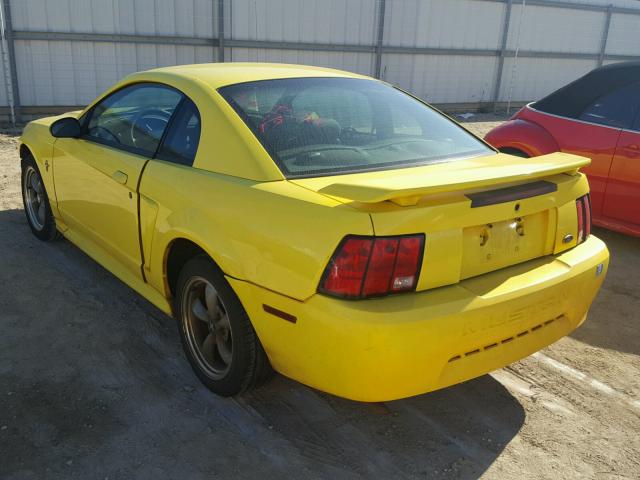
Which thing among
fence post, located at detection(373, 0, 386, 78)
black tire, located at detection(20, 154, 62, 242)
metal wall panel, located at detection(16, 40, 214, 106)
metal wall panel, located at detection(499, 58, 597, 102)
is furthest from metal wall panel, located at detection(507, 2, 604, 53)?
black tire, located at detection(20, 154, 62, 242)

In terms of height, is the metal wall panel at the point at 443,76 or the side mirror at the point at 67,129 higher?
the side mirror at the point at 67,129

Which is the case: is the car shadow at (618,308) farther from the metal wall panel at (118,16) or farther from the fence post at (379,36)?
the fence post at (379,36)

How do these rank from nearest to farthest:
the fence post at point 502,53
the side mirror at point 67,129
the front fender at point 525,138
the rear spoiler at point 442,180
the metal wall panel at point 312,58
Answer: the rear spoiler at point 442,180 → the side mirror at point 67,129 → the front fender at point 525,138 → the metal wall panel at point 312,58 → the fence post at point 502,53

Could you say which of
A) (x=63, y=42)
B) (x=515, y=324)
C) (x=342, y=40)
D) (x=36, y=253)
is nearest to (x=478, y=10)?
(x=342, y=40)

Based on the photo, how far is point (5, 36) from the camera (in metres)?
9.99

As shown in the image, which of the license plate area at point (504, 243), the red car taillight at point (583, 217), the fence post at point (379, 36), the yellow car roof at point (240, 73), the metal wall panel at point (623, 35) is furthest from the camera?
the metal wall panel at point (623, 35)

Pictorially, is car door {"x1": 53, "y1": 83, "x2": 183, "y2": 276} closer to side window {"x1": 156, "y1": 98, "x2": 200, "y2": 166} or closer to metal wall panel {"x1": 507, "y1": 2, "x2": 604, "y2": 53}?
side window {"x1": 156, "y1": 98, "x2": 200, "y2": 166}

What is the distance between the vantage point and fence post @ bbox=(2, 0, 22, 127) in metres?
9.89

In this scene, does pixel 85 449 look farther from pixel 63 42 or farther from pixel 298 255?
pixel 63 42

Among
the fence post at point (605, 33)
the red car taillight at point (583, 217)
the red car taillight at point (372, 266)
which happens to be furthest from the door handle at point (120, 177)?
the fence post at point (605, 33)

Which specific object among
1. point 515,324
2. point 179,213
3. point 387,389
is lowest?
point 387,389

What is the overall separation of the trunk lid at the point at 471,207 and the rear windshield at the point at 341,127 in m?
0.13

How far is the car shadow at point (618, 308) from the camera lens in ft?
12.3

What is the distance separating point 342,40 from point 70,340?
1123cm
